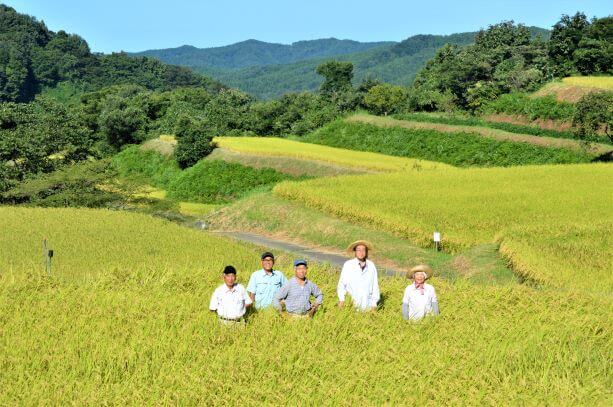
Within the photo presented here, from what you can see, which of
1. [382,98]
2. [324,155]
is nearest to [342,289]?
[324,155]

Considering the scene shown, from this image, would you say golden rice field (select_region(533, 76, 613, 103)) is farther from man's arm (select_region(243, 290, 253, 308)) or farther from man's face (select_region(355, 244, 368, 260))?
man's arm (select_region(243, 290, 253, 308))

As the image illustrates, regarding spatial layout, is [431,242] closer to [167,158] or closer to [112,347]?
[112,347]

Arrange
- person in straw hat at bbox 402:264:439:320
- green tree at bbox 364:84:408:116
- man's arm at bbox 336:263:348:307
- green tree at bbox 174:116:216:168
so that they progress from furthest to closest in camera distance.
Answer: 1. green tree at bbox 364:84:408:116
2. green tree at bbox 174:116:216:168
3. man's arm at bbox 336:263:348:307
4. person in straw hat at bbox 402:264:439:320

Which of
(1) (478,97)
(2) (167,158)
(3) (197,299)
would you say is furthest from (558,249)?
(1) (478,97)

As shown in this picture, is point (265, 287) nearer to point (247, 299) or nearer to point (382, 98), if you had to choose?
point (247, 299)

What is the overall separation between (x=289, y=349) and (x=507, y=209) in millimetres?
26468

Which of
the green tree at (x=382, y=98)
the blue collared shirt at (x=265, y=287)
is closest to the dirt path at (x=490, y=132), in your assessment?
the green tree at (x=382, y=98)

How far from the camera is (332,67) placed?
145 metres

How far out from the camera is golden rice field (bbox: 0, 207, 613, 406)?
10711 millimetres

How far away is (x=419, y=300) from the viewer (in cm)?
1402

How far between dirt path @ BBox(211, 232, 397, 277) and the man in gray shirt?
1652 cm

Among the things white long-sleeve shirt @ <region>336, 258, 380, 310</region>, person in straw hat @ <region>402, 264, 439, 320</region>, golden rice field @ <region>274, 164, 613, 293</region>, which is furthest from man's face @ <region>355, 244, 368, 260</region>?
golden rice field @ <region>274, 164, 613, 293</region>

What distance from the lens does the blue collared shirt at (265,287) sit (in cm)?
1452

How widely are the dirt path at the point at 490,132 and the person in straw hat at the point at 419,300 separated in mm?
49394
